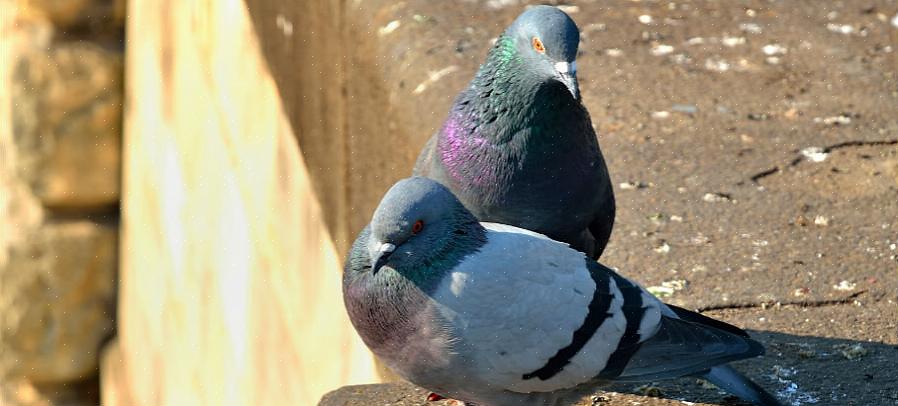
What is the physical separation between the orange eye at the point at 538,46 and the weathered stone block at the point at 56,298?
17.8 feet

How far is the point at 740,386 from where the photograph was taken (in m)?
2.59

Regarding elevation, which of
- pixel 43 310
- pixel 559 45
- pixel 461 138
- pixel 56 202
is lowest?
pixel 43 310

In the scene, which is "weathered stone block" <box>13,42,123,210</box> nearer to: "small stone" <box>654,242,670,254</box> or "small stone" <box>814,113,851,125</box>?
"small stone" <box>814,113,851,125</box>

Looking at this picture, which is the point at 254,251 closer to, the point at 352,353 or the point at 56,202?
the point at 352,353

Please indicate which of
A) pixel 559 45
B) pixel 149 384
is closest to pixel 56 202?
pixel 149 384

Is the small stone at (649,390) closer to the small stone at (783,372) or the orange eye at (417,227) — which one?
the small stone at (783,372)

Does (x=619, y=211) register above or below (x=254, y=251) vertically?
above

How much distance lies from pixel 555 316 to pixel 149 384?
19.7ft

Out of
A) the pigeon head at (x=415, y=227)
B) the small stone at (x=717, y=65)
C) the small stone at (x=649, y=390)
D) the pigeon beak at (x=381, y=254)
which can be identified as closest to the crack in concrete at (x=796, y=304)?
the small stone at (x=649, y=390)

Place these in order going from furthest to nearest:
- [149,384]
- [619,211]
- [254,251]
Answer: [149,384] < [254,251] < [619,211]

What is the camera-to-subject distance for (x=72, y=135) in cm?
736

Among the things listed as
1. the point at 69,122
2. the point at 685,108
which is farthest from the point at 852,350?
the point at 69,122

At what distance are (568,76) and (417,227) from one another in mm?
494

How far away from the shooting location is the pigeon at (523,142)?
2.67m
